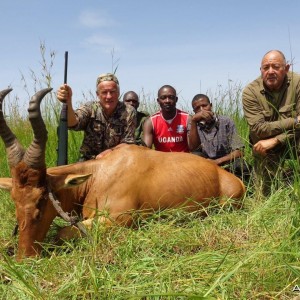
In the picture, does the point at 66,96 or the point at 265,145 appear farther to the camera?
the point at 66,96

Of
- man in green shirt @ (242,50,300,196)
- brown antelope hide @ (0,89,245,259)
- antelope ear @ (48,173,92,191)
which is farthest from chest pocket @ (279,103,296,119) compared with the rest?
antelope ear @ (48,173,92,191)

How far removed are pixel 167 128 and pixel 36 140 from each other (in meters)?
3.29

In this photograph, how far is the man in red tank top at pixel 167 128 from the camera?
6977 millimetres

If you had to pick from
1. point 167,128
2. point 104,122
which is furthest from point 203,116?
point 104,122

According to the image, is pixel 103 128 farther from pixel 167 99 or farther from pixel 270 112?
pixel 270 112

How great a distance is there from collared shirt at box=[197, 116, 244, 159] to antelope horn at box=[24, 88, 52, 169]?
10.5 ft

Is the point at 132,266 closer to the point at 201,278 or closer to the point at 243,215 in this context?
the point at 201,278

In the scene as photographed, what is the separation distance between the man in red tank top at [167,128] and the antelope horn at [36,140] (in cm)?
308

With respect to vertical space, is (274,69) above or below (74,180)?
above

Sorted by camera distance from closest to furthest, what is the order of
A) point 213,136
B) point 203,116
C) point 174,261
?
point 174,261, point 203,116, point 213,136

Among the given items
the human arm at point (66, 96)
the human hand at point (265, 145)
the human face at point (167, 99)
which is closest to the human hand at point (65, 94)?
the human arm at point (66, 96)

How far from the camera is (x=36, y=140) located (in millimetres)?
3980

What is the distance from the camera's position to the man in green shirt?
217 inches

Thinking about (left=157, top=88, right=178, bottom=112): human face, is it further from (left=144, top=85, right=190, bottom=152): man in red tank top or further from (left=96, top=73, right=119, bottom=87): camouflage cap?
(left=96, top=73, right=119, bottom=87): camouflage cap
